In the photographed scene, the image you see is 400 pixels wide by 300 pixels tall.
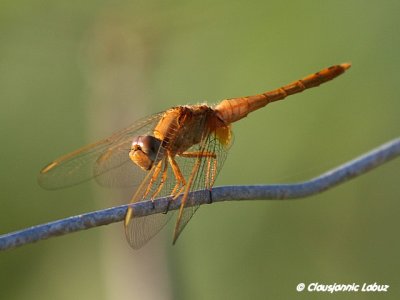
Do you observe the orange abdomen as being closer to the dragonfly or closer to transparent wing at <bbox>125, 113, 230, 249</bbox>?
the dragonfly

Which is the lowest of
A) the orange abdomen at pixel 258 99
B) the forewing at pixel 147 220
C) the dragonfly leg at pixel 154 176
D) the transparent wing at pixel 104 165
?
the forewing at pixel 147 220

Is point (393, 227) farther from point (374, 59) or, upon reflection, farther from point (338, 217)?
point (374, 59)

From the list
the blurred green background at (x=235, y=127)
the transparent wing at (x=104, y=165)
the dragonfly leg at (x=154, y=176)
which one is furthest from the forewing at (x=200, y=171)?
the blurred green background at (x=235, y=127)

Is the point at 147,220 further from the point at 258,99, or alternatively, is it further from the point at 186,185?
the point at 258,99

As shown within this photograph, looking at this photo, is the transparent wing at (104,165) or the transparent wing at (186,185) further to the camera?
the transparent wing at (104,165)

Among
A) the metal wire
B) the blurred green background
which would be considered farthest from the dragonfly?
the blurred green background

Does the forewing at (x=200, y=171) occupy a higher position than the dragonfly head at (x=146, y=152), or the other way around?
the dragonfly head at (x=146, y=152)

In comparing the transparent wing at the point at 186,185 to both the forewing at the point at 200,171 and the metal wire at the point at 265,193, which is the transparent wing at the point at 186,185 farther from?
the metal wire at the point at 265,193
